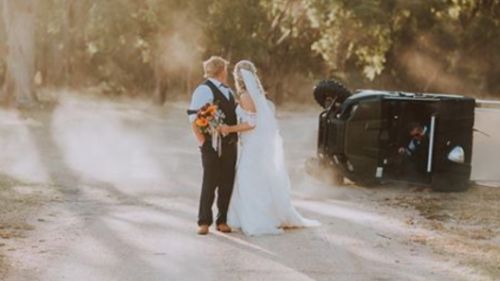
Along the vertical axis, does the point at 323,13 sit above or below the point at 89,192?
above

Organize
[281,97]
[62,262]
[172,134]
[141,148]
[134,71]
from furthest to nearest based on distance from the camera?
1. [134,71]
2. [281,97]
3. [172,134]
4. [141,148]
5. [62,262]

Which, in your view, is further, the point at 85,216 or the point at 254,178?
the point at 85,216

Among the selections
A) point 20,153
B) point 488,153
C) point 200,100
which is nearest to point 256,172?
point 200,100

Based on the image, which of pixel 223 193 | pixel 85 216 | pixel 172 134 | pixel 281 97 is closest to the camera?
pixel 223 193

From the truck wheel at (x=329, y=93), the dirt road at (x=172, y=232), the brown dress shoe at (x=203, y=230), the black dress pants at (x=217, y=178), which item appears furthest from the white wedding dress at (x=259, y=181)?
the truck wheel at (x=329, y=93)

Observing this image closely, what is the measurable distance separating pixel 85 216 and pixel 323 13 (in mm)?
32269

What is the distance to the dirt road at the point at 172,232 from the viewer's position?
7828mm

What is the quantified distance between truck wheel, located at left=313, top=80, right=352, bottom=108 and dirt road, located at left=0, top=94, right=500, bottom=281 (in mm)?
1448

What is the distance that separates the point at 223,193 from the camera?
9.88 m

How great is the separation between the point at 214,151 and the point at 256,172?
0.61 meters

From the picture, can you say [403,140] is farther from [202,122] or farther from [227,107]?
[202,122]

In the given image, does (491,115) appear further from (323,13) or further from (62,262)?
(323,13)

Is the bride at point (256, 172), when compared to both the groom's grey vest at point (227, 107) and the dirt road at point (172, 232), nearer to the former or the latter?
the groom's grey vest at point (227, 107)

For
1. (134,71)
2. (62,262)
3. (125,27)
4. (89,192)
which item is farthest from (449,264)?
(134,71)
